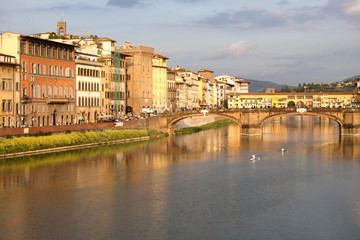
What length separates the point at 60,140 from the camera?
206 feet

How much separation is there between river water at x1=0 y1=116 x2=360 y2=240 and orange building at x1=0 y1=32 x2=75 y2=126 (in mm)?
11096

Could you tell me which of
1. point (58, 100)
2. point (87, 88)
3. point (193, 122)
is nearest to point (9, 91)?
point (58, 100)

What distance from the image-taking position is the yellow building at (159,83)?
112312mm

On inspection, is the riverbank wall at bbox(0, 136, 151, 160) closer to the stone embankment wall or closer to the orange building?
the orange building

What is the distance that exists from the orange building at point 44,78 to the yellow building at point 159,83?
32724mm

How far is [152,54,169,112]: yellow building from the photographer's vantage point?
112 metres

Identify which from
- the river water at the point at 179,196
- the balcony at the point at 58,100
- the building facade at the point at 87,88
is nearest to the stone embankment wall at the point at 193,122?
the building facade at the point at 87,88

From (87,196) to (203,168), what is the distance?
15769mm

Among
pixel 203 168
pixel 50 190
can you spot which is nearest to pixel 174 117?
pixel 203 168

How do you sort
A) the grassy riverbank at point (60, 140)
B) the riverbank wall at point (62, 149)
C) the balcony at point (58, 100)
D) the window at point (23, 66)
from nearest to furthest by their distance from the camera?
the riverbank wall at point (62, 149)
the grassy riverbank at point (60, 140)
the window at point (23, 66)
the balcony at point (58, 100)

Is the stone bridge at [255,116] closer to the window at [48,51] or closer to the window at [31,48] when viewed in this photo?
the window at [48,51]

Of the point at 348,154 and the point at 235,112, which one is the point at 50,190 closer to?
the point at 348,154

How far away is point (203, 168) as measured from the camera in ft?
179

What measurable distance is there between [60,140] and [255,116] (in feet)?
124
